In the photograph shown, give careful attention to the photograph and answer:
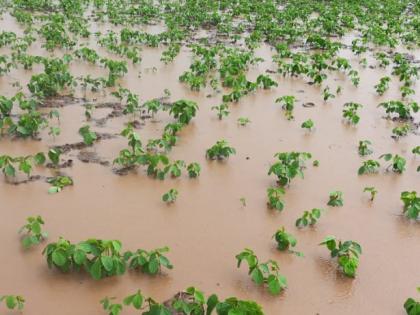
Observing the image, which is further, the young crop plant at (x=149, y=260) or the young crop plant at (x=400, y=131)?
the young crop plant at (x=400, y=131)

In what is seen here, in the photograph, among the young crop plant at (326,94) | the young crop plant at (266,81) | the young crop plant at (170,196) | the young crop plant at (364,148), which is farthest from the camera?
the young crop plant at (266,81)

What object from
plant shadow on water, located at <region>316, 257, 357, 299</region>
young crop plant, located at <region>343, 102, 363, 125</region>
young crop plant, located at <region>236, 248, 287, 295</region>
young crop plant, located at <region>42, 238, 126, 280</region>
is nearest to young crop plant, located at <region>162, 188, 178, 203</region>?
young crop plant, located at <region>42, 238, 126, 280</region>

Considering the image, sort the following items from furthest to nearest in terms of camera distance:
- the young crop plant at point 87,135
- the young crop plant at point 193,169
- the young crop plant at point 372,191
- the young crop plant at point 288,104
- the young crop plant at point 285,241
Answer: the young crop plant at point 288,104
the young crop plant at point 87,135
the young crop plant at point 193,169
the young crop plant at point 372,191
the young crop plant at point 285,241

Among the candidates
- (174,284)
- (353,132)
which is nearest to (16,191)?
A: (174,284)

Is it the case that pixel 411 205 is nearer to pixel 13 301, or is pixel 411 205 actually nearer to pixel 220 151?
pixel 220 151

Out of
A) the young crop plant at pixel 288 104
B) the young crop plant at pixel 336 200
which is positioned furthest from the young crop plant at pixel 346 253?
the young crop plant at pixel 288 104

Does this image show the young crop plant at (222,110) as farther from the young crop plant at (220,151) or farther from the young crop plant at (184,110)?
the young crop plant at (220,151)

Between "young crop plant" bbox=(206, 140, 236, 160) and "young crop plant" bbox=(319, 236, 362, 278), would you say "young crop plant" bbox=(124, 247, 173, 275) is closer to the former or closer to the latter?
"young crop plant" bbox=(319, 236, 362, 278)
